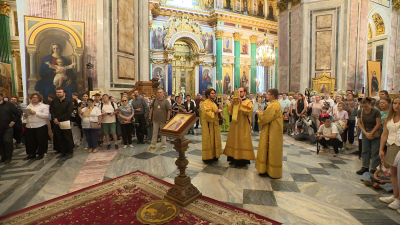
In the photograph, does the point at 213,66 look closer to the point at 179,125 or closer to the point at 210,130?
the point at 210,130

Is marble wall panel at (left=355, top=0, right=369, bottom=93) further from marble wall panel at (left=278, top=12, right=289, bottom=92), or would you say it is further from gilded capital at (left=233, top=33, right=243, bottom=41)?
gilded capital at (left=233, top=33, right=243, bottom=41)

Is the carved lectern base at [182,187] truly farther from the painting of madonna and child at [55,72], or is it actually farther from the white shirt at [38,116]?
the painting of madonna and child at [55,72]

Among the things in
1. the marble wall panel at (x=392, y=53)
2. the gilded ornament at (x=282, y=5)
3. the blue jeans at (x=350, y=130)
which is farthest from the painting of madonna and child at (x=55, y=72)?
the marble wall panel at (x=392, y=53)

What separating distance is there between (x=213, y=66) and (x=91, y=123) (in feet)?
58.0

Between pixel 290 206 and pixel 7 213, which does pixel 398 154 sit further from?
pixel 7 213

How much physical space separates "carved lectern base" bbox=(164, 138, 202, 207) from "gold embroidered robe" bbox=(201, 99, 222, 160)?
1575 mm

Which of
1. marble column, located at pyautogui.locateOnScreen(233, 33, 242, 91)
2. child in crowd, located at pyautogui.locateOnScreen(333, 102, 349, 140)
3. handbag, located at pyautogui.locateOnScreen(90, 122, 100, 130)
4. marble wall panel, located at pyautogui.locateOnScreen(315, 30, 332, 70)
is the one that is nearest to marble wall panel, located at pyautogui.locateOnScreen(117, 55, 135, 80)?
handbag, located at pyautogui.locateOnScreen(90, 122, 100, 130)

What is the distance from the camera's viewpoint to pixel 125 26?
374 inches

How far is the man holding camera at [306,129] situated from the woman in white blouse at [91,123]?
6.56m

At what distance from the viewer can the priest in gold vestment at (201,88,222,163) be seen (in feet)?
15.5

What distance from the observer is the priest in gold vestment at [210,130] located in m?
4.72

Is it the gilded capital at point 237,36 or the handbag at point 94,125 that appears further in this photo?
the gilded capital at point 237,36

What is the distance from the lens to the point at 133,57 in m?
10.0

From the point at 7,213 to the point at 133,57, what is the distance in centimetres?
821
